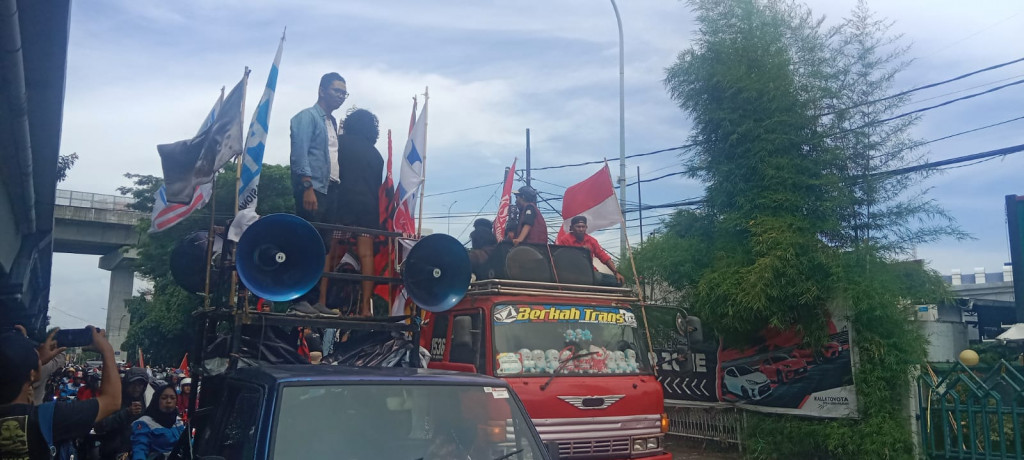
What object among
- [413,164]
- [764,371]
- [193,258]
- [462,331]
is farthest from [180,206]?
[764,371]

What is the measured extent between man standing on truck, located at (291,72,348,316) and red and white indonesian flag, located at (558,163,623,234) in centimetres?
437

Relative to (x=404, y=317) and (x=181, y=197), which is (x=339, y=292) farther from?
(x=181, y=197)

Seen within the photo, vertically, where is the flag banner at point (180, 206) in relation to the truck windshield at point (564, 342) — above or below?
above

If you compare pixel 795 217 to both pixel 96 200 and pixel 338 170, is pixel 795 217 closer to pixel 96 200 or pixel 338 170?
pixel 338 170

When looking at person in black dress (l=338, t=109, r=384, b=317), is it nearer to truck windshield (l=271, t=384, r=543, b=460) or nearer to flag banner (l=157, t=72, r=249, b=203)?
flag banner (l=157, t=72, r=249, b=203)

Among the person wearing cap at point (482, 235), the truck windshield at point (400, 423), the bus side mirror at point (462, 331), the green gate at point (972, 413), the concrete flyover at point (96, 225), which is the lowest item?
the green gate at point (972, 413)

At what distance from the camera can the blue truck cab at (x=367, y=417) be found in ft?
11.8

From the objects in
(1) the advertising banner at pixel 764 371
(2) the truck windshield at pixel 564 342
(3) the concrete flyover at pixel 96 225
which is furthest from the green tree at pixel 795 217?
(3) the concrete flyover at pixel 96 225

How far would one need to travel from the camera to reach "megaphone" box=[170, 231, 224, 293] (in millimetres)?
5809

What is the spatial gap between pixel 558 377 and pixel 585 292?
1323 mm

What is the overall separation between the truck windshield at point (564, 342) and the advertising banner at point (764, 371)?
102cm

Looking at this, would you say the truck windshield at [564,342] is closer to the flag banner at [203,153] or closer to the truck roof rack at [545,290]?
the truck roof rack at [545,290]

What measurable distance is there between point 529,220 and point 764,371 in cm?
430

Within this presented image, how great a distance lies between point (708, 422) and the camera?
12.0 m
